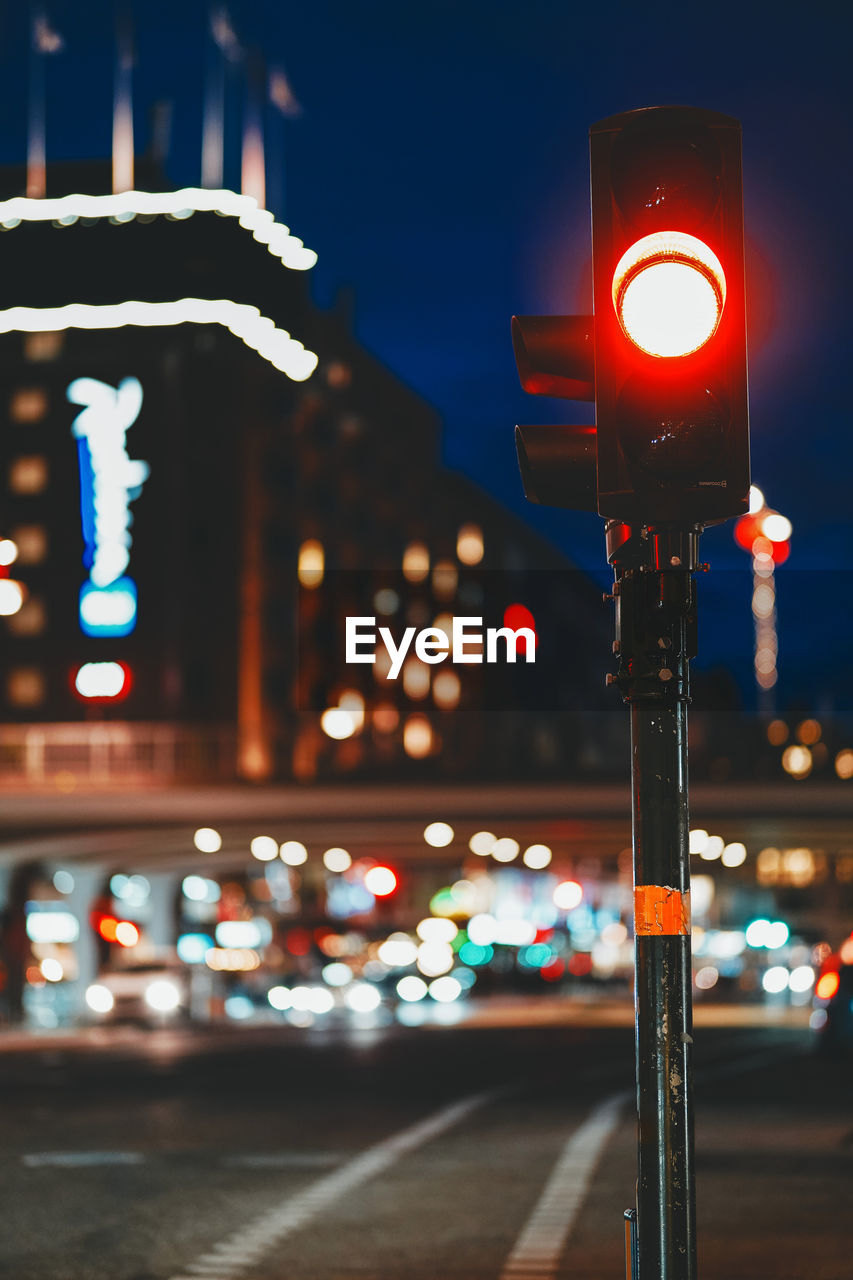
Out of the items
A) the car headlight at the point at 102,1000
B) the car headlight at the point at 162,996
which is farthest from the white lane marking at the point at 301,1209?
the car headlight at the point at 162,996

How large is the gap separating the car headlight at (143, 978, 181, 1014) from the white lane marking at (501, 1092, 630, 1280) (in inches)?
1088

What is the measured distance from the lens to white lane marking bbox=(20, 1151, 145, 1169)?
13941 mm

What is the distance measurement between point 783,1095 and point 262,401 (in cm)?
8728

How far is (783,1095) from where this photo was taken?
19.8 metres

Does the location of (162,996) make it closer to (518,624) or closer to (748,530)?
(748,530)

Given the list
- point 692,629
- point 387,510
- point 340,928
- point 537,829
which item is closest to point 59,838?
point 537,829

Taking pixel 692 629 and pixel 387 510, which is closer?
pixel 692 629

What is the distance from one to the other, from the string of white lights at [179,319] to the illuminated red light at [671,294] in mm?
38438

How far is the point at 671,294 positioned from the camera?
4332 mm

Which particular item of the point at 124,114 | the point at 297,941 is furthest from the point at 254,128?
the point at 297,941

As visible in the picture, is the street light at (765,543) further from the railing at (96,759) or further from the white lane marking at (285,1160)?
the white lane marking at (285,1160)

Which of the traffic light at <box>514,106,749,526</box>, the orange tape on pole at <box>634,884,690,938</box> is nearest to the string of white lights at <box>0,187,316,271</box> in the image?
the traffic light at <box>514,106,749,526</box>

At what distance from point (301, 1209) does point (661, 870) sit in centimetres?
740

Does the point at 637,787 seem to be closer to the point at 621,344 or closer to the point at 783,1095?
the point at 621,344
